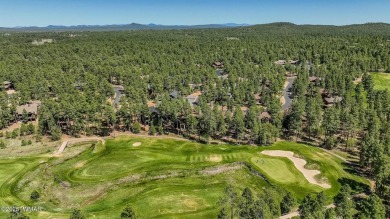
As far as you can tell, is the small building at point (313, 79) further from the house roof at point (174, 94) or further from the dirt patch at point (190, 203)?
the dirt patch at point (190, 203)

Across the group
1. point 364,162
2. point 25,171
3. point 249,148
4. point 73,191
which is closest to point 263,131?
point 249,148

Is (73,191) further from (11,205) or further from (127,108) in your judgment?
(127,108)

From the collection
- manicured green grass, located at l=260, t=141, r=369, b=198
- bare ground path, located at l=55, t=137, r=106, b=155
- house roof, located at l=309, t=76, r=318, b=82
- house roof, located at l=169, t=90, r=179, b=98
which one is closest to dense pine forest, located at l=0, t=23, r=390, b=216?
house roof, located at l=169, t=90, r=179, b=98

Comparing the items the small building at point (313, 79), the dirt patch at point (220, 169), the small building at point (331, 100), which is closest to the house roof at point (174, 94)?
the small building at point (331, 100)

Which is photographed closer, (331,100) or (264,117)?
(264,117)

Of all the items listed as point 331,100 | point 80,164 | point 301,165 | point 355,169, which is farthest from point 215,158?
point 331,100

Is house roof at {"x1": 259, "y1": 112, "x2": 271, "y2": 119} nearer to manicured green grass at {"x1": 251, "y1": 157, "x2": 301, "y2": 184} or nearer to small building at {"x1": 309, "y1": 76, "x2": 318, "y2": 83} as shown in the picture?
manicured green grass at {"x1": 251, "y1": 157, "x2": 301, "y2": 184}

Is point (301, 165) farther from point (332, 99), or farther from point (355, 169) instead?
point (332, 99)
